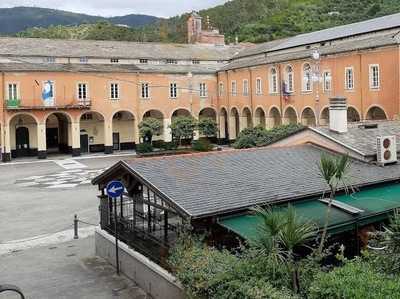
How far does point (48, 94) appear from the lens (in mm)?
46156

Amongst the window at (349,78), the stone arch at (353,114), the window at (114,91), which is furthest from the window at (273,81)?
the window at (114,91)

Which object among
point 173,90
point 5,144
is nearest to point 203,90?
point 173,90

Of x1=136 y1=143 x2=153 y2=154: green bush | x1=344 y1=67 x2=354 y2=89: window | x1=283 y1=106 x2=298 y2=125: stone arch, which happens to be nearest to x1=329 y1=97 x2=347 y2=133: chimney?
x1=344 y1=67 x2=354 y2=89: window

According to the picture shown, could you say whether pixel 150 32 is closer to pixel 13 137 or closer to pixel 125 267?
pixel 13 137

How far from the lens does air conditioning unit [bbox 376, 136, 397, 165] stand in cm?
1489

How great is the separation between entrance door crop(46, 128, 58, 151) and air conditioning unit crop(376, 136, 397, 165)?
141 ft

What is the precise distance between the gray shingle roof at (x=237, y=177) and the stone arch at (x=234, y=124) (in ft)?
123

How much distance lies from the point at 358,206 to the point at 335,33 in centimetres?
3532

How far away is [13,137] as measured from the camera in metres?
47.8

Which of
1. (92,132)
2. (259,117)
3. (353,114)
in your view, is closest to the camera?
(353,114)

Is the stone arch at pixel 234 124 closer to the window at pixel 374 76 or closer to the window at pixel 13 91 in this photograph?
the window at pixel 374 76

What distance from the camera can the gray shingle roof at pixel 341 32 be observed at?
39.1m

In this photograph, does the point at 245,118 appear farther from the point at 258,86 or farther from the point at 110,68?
the point at 110,68

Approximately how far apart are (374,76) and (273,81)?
11.7 m
